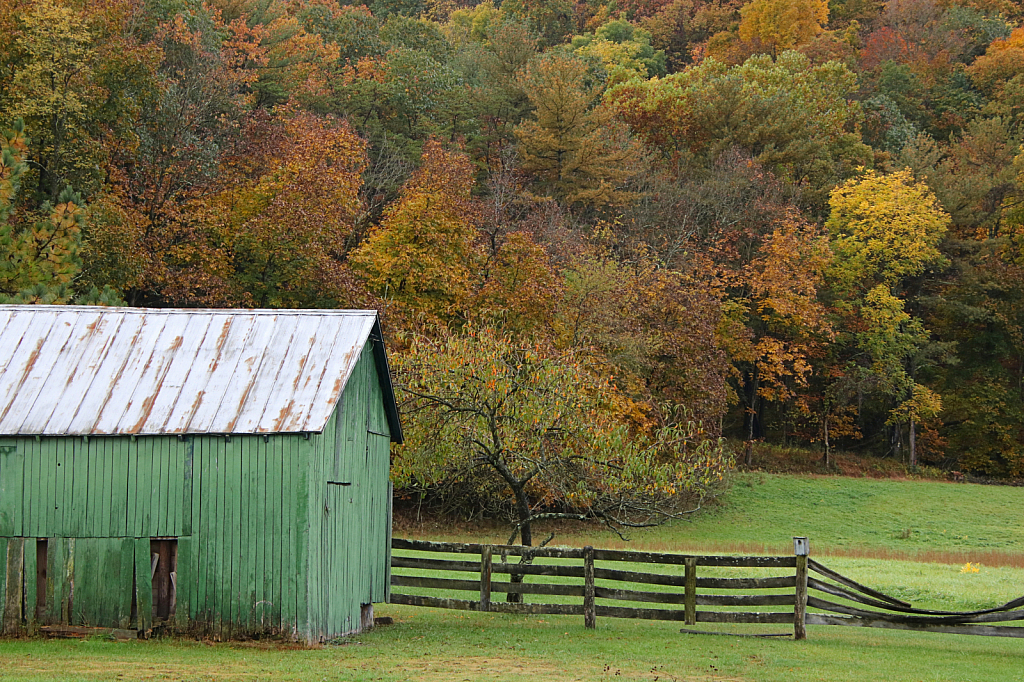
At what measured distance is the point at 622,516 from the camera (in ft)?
77.5

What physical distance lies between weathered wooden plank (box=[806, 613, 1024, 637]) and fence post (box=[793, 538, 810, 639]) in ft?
0.53

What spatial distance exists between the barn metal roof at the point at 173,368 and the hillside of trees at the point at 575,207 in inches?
165

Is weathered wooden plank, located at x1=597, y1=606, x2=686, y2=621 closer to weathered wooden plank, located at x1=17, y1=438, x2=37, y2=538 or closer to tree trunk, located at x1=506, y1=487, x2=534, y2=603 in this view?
tree trunk, located at x1=506, y1=487, x2=534, y2=603

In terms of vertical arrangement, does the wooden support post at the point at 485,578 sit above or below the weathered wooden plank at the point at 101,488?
below

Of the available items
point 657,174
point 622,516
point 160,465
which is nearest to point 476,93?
point 657,174

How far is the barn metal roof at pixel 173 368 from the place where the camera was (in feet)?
52.3

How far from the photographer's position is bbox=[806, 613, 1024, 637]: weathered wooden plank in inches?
645

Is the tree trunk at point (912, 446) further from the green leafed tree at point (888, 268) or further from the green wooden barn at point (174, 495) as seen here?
the green wooden barn at point (174, 495)

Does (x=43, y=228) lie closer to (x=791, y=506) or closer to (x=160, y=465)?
(x=160, y=465)

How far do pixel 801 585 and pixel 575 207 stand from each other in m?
45.4

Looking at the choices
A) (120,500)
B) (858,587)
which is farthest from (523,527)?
(120,500)

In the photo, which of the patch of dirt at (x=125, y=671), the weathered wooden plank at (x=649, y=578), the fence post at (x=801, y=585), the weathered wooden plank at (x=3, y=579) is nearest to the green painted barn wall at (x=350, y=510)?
the patch of dirt at (x=125, y=671)

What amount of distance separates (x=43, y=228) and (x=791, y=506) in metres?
33.0

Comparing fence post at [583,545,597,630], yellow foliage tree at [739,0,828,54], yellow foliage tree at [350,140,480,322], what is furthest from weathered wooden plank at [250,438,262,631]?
yellow foliage tree at [739,0,828,54]
